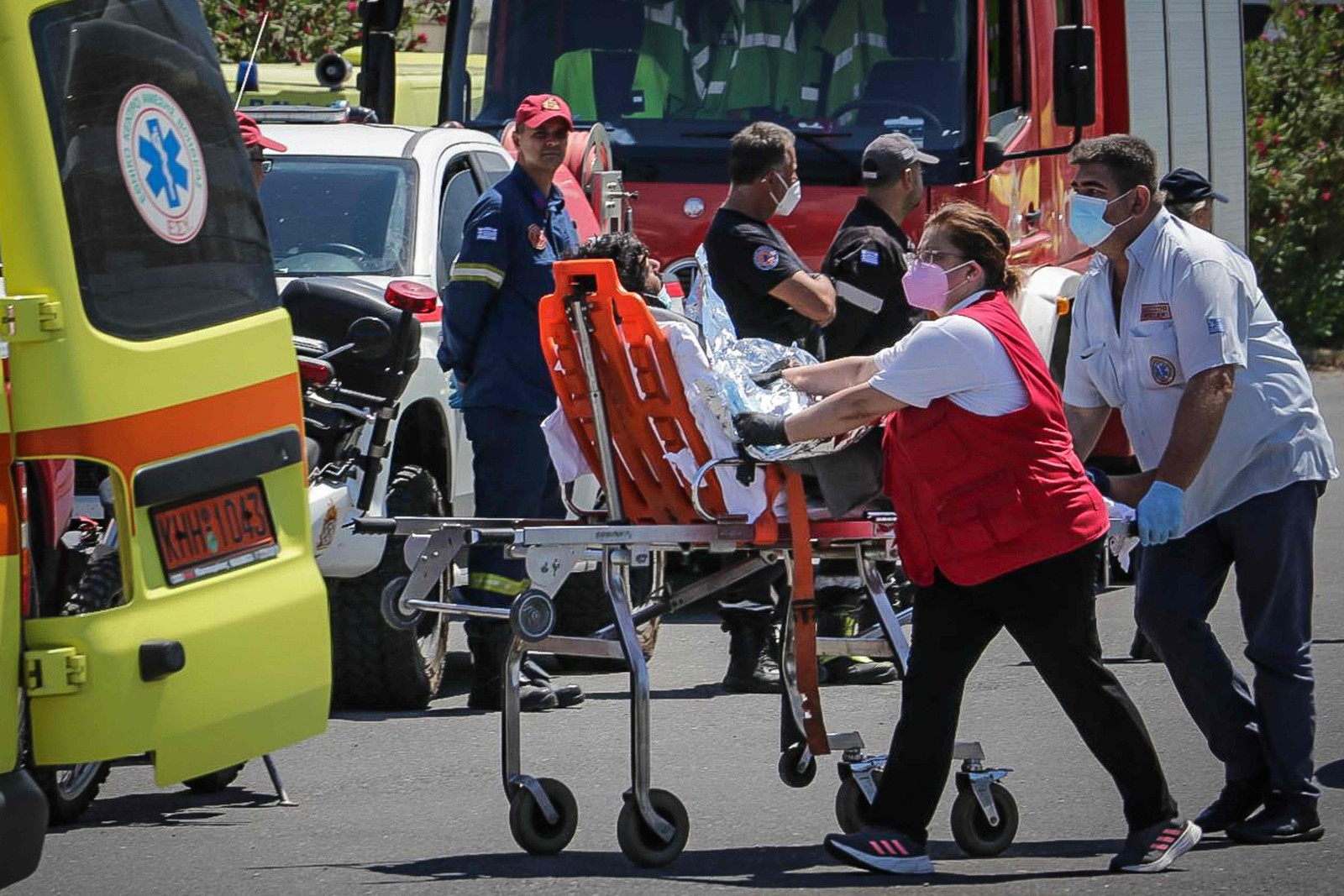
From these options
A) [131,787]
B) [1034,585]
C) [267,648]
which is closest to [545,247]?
[131,787]

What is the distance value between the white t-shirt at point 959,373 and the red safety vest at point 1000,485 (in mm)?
24

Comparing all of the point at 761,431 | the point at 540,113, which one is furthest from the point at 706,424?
the point at 540,113

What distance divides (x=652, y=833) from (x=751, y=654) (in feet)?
8.50

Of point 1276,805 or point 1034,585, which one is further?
point 1276,805

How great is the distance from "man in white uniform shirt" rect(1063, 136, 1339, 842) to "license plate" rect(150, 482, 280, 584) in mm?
2337

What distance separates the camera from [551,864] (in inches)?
233

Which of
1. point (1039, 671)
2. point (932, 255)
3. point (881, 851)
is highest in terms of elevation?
point (932, 255)

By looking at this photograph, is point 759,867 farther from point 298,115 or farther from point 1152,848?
point 298,115

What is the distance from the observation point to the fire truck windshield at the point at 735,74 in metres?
10.4

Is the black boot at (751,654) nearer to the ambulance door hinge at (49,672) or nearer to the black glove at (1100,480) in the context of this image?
the black glove at (1100,480)

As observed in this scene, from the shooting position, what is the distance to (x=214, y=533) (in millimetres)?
4777

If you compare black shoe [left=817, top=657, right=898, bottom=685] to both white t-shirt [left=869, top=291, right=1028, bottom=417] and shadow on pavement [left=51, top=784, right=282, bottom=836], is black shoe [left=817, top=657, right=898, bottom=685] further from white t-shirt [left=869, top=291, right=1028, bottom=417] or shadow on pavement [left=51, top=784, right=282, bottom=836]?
white t-shirt [left=869, top=291, right=1028, bottom=417]

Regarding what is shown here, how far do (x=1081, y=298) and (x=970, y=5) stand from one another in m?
4.26

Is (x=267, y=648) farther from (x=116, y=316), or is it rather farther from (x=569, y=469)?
(x=569, y=469)
